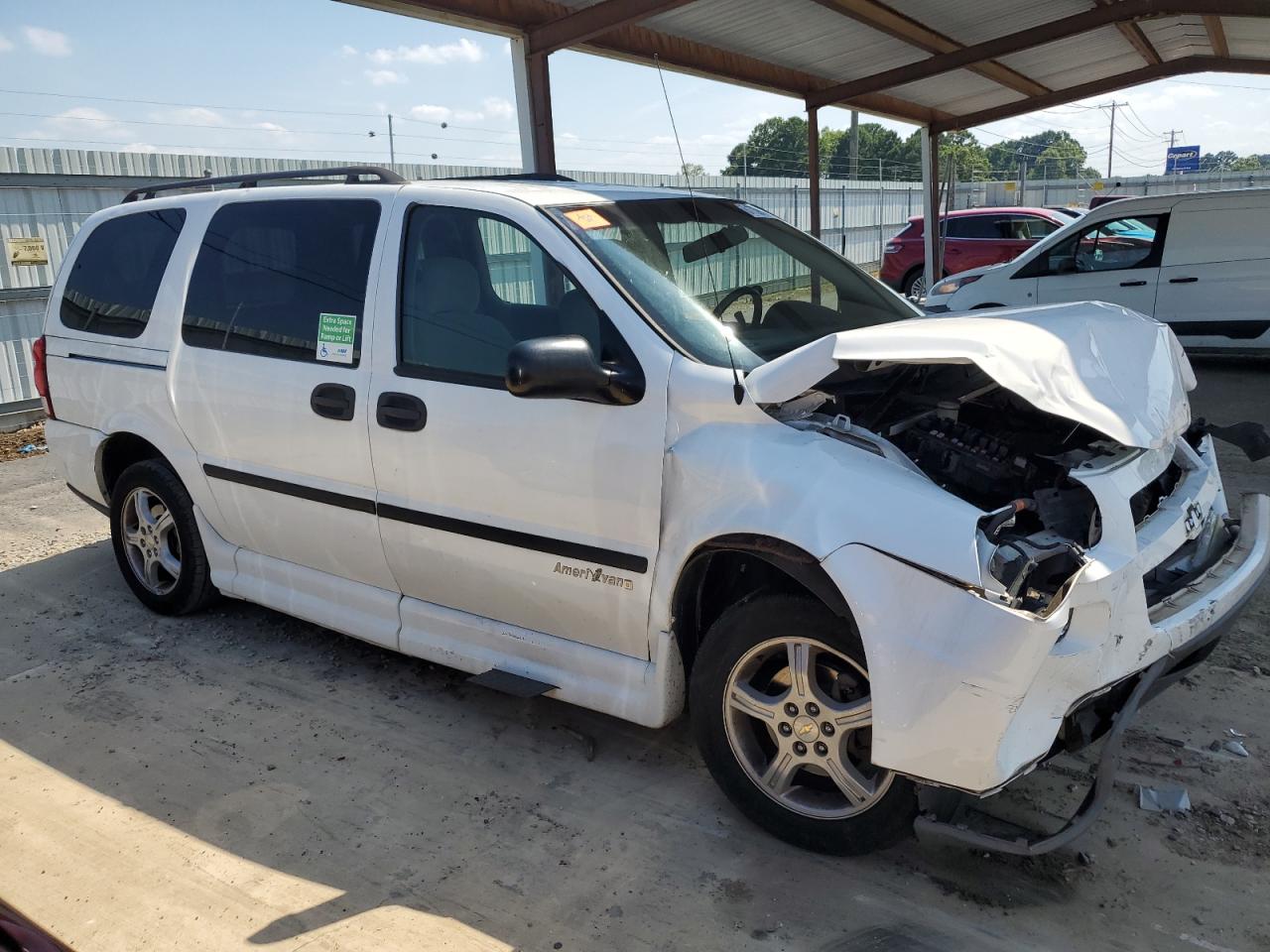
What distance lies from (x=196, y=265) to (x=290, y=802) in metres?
2.47

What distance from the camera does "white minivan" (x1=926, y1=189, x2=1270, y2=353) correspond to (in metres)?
9.90

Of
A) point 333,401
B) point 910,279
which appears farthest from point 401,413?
point 910,279

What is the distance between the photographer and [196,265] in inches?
177

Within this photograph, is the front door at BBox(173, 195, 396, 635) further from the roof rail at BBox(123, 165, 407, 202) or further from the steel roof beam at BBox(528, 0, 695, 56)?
the steel roof beam at BBox(528, 0, 695, 56)

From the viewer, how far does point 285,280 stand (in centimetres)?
413

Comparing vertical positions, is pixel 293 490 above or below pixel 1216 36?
below

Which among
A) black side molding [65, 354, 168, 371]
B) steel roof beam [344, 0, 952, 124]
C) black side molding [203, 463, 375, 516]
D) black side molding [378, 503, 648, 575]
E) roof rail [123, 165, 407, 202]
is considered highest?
steel roof beam [344, 0, 952, 124]

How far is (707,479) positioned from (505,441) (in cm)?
77

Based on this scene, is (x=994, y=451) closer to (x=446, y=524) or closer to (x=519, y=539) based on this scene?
(x=519, y=539)

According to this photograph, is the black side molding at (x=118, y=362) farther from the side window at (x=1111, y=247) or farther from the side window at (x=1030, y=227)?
the side window at (x=1030, y=227)

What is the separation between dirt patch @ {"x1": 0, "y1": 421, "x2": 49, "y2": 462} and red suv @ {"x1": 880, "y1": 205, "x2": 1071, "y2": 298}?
13.2m

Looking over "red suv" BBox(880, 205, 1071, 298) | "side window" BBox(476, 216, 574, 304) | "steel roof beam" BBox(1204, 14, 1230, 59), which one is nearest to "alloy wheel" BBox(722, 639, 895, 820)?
"side window" BBox(476, 216, 574, 304)

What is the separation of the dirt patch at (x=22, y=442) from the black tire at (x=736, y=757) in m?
7.85

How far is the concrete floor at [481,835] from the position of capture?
8.98 ft
